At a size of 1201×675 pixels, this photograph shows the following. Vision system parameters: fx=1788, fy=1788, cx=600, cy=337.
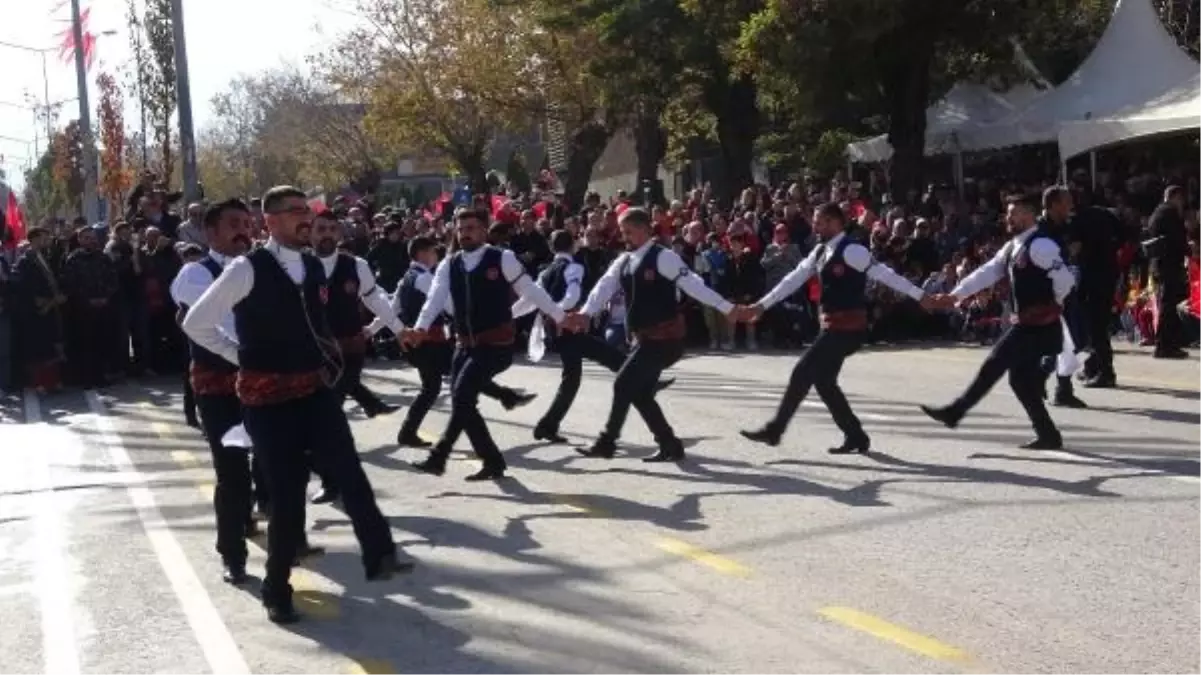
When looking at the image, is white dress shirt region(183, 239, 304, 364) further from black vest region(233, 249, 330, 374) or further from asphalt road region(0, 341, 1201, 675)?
asphalt road region(0, 341, 1201, 675)

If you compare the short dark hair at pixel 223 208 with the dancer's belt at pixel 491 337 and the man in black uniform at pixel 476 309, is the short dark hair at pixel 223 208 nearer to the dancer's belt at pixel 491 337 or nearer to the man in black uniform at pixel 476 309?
the man in black uniform at pixel 476 309

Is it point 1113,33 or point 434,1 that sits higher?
point 434,1

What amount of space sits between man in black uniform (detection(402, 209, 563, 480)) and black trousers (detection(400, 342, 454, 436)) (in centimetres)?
174

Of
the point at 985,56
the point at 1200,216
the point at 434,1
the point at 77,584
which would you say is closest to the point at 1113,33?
the point at 985,56

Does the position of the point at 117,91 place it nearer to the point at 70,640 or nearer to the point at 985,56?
the point at 985,56

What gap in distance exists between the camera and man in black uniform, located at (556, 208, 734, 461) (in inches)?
501

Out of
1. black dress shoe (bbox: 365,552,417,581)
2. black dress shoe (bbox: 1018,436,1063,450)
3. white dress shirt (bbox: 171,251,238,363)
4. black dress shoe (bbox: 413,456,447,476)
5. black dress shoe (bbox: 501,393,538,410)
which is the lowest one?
black dress shoe (bbox: 365,552,417,581)

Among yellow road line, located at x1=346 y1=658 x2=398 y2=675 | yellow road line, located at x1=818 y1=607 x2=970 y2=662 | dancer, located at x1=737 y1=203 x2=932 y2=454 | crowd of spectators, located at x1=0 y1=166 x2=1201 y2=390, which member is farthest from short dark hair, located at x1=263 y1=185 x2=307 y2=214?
crowd of spectators, located at x1=0 y1=166 x2=1201 y2=390

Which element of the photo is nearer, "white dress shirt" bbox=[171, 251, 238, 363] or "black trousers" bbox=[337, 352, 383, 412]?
"white dress shirt" bbox=[171, 251, 238, 363]

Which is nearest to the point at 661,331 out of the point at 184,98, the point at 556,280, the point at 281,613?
the point at 556,280

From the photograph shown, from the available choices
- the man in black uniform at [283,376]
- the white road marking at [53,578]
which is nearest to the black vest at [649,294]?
the white road marking at [53,578]

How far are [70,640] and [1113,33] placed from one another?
884 inches

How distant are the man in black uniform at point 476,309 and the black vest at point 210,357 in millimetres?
2535

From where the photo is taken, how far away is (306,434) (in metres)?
8.38
